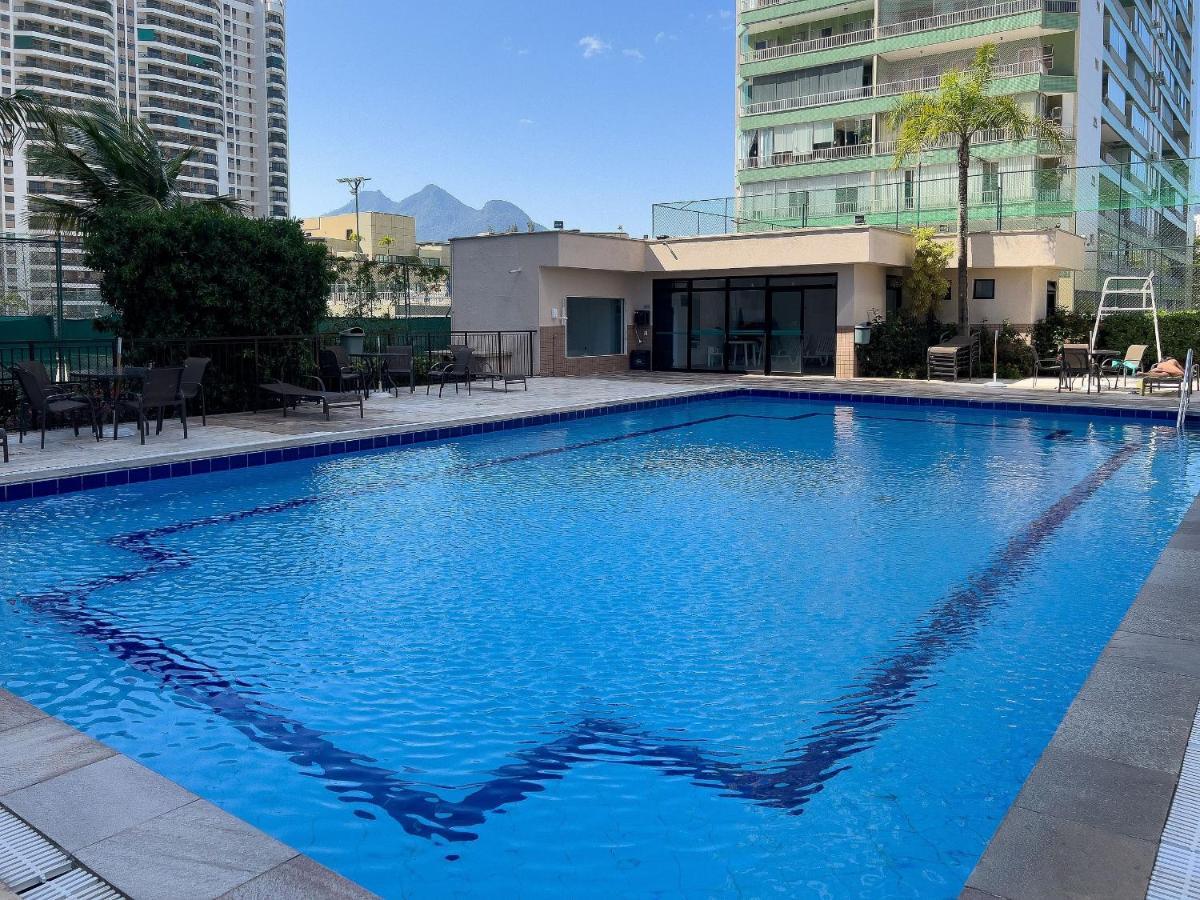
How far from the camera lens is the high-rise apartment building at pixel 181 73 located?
100 m

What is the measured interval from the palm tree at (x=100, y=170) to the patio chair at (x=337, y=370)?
372 cm

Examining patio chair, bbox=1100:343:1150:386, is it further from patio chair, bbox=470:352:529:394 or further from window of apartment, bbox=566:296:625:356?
patio chair, bbox=470:352:529:394

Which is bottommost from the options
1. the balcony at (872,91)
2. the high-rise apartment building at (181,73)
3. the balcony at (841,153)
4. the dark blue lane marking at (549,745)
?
the dark blue lane marking at (549,745)

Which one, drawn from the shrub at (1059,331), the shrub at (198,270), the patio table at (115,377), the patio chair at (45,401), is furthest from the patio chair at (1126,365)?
the patio chair at (45,401)

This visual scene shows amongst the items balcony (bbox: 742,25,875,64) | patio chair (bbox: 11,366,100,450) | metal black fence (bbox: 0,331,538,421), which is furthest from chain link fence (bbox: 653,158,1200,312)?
balcony (bbox: 742,25,875,64)

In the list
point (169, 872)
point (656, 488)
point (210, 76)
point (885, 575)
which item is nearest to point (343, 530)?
point (656, 488)

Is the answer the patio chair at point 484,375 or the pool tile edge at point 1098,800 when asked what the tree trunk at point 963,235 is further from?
the pool tile edge at point 1098,800

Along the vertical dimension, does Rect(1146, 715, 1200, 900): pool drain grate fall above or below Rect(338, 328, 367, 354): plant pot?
below

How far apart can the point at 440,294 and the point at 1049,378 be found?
1513 centimetres

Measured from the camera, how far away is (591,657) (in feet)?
16.8

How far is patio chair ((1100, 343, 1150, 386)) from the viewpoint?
19.1 m

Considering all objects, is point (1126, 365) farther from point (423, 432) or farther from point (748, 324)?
point (423, 432)

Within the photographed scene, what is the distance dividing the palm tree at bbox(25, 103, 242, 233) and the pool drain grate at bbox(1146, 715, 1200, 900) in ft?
53.7

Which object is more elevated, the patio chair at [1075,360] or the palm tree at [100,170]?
the palm tree at [100,170]
